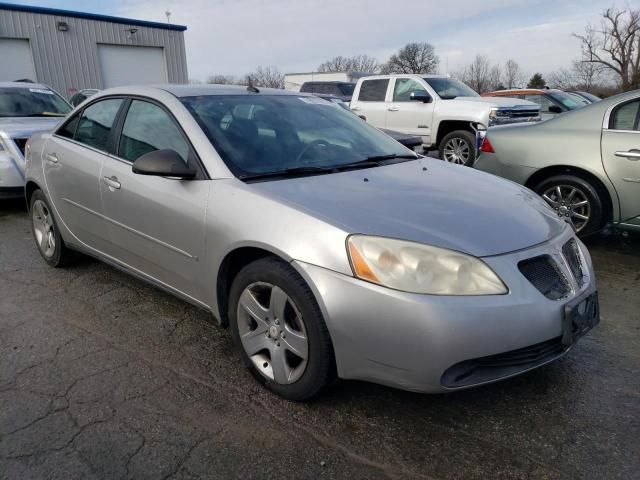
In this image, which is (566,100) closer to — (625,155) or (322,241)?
(625,155)

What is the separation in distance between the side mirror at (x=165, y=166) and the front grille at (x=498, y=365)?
1.66 metres

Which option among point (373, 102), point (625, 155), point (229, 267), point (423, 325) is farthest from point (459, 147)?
point (423, 325)

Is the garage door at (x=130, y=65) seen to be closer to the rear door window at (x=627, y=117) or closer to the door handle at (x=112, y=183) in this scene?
the door handle at (x=112, y=183)

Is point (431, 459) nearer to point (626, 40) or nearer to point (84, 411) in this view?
point (84, 411)

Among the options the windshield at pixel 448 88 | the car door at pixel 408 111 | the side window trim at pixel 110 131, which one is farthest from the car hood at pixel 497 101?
the side window trim at pixel 110 131

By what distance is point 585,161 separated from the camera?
4793 millimetres

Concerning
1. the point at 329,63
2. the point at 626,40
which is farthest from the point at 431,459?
the point at 329,63

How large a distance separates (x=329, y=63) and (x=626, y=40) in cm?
3411

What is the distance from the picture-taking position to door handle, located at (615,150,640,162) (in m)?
4.45

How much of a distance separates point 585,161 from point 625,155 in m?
0.34

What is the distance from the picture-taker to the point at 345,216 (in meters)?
2.34

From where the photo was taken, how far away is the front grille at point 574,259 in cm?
251

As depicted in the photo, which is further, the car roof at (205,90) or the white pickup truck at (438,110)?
the white pickup truck at (438,110)

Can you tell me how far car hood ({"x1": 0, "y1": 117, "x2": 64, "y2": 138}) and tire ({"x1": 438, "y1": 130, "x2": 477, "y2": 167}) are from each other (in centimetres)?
662
